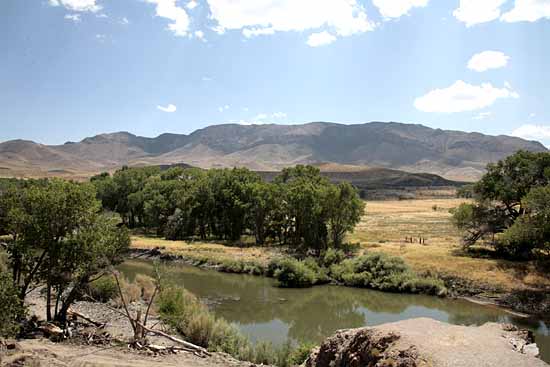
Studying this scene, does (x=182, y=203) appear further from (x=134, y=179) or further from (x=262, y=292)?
(x=262, y=292)

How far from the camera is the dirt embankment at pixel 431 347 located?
1026cm

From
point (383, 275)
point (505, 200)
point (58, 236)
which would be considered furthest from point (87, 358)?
point (505, 200)

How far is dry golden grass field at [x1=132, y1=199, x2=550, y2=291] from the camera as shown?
127 feet

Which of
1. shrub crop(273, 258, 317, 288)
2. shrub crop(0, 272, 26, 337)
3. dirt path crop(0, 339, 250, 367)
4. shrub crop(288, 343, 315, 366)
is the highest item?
shrub crop(0, 272, 26, 337)

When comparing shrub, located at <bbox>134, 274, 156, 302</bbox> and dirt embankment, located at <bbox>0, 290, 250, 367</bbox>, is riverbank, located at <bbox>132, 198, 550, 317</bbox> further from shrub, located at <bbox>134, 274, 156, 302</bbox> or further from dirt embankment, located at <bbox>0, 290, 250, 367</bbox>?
dirt embankment, located at <bbox>0, 290, 250, 367</bbox>

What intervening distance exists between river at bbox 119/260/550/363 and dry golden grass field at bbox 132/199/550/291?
4215 millimetres

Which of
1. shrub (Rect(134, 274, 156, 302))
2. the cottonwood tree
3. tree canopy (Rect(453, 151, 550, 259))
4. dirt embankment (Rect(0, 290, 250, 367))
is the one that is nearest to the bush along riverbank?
tree canopy (Rect(453, 151, 550, 259))

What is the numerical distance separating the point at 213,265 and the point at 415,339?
41.9 metres

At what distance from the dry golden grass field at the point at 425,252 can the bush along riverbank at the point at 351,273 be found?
2195 millimetres

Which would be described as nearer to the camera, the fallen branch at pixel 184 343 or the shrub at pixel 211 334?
the fallen branch at pixel 184 343

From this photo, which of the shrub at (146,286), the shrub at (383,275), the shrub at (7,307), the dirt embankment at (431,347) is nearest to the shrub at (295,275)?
the shrub at (383,275)

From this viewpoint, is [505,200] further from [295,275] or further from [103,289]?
[103,289]

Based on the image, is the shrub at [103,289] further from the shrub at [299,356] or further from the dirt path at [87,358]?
the shrub at [299,356]

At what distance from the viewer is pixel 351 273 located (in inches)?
1706
